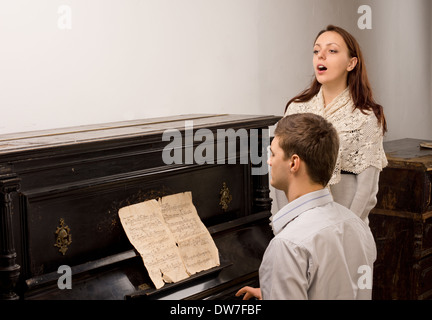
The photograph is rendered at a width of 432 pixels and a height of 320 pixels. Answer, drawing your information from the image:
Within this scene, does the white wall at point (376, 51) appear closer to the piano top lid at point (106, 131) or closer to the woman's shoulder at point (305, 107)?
the woman's shoulder at point (305, 107)

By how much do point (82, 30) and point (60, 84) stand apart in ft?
1.04

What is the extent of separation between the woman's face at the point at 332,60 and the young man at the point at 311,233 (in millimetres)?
1286

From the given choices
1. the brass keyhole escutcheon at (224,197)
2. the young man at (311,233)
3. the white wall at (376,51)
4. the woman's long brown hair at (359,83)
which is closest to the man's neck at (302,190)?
the young man at (311,233)

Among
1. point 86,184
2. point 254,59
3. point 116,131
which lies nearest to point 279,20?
point 254,59

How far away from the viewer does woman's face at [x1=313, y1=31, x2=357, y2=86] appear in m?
3.38

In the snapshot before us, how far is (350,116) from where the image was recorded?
3322 millimetres

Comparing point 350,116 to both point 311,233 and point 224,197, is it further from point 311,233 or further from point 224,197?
point 311,233

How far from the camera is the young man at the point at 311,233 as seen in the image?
1945 mm

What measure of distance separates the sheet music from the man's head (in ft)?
2.69

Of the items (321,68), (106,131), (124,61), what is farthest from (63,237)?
(321,68)

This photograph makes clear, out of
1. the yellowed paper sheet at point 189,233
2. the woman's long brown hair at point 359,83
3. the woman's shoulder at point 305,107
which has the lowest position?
the yellowed paper sheet at point 189,233

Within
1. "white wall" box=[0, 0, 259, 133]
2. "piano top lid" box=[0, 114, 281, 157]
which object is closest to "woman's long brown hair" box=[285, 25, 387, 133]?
"piano top lid" box=[0, 114, 281, 157]

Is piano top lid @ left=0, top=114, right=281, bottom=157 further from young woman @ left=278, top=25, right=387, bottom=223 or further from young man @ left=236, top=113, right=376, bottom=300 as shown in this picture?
young man @ left=236, top=113, right=376, bottom=300

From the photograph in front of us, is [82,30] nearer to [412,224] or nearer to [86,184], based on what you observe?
[86,184]
